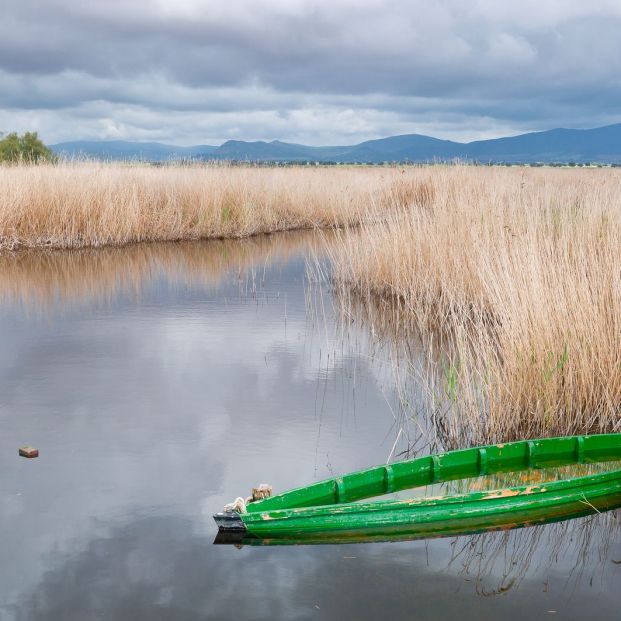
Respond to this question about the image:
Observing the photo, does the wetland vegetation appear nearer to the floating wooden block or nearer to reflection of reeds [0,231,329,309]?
reflection of reeds [0,231,329,309]

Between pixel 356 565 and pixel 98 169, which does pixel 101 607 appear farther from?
pixel 98 169

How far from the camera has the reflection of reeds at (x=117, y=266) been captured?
439 inches

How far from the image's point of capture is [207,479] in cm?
484

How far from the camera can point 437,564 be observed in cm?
388

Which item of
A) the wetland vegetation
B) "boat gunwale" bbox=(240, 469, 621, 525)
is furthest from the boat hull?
the wetland vegetation

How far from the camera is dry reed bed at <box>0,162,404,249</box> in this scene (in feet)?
48.2

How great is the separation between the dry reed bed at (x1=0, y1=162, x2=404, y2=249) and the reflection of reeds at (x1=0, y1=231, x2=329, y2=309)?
1.28ft

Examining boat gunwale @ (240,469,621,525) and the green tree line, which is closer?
boat gunwale @ (240,469,621,525)

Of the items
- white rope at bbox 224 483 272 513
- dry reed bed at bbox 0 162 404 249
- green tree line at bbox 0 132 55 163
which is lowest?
white rope at bbox 224 483 272 513

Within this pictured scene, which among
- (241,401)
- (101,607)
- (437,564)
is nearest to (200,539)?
(101,607)

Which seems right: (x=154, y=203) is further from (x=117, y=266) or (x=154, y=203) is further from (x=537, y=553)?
(x=537, y=553)

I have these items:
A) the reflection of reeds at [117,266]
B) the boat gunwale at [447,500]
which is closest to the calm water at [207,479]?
the boat gunwale at [447,500]

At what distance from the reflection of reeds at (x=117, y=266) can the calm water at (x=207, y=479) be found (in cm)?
122

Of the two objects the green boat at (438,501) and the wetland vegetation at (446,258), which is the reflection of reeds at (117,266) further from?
the green boat at (438,501)
